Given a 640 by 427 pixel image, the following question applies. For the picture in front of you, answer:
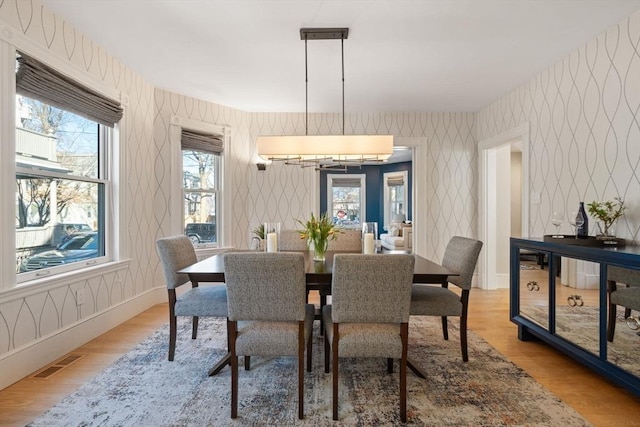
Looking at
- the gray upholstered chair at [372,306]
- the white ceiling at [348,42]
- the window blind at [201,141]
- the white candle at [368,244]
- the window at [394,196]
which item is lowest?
the gray upholstered chair at [372,306]

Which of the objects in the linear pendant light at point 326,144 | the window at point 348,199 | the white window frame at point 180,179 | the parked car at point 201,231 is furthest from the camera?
the window at point 348,199

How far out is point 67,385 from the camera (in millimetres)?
2158

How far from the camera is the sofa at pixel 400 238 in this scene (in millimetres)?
7383

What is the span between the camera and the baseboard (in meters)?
2.17

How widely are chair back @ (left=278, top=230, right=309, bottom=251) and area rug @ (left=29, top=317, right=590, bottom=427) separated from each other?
1.11 meters

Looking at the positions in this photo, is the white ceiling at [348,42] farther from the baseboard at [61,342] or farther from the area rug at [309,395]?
the area rug at [309,395]

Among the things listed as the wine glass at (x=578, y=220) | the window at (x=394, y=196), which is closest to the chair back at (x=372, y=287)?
the wine glass at (x=578, y=220)

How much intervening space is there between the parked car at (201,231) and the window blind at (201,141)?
959 millimetres

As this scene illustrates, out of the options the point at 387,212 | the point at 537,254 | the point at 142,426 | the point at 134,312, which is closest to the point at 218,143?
the point at 134,312

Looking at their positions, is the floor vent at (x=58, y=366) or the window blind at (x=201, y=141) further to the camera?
the window blind at (x=201, y=141)

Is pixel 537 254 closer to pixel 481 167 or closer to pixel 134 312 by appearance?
pixel 481 167

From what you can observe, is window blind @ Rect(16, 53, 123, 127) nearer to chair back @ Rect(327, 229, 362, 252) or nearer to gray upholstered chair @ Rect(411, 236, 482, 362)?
chair back @ Rect(327, 229, 362, 252)

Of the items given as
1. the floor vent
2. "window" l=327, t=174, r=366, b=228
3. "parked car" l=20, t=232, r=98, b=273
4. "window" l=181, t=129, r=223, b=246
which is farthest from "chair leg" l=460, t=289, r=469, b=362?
"window" l=327, t=174, r=366, b=228

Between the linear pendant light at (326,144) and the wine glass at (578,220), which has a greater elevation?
the linear pendant light at (326,144)
